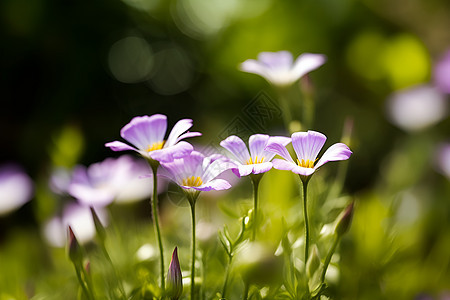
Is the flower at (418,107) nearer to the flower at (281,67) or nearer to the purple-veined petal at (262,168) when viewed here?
the flower at (281,67)

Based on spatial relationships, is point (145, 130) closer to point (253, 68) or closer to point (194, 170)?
point (194, 170)

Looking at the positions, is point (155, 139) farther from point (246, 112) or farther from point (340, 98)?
point (340, 98)

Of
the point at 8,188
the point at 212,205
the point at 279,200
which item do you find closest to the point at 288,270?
the point at 279,200

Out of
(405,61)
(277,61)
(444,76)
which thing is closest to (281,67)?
(277,61)

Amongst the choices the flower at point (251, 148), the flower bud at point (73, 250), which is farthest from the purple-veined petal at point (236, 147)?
the flower bud at point (73, 250)

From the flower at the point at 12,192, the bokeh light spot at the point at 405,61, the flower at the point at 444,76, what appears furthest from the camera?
the bokeh light spot at the point at 405,61

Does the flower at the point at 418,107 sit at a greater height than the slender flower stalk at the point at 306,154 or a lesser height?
lesser
